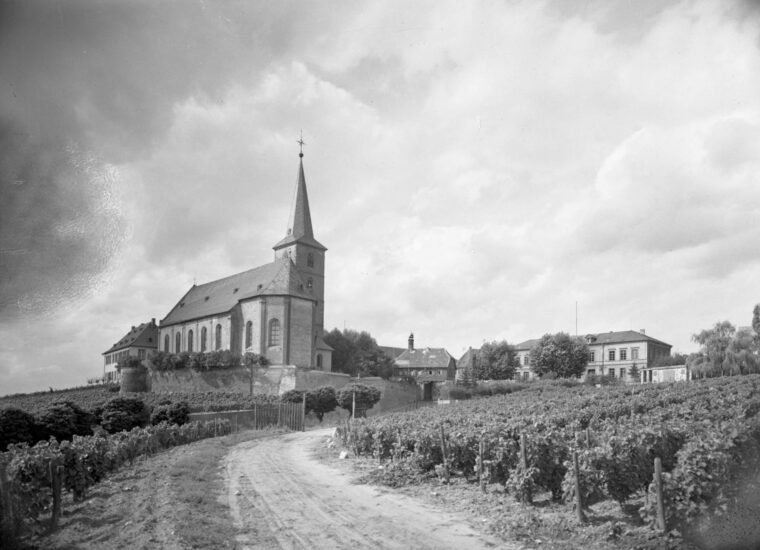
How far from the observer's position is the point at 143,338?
83.6m

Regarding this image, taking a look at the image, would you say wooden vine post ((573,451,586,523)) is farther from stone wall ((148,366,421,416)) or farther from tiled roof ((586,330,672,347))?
tiled roof ((586,330,672,347))

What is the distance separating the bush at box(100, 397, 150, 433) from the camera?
32969 millimetres

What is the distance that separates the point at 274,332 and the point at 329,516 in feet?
161

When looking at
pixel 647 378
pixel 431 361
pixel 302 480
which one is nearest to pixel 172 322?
pixel 431 361

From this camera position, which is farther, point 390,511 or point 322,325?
point 322,325

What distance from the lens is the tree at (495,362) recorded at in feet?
254

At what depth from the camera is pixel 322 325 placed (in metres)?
70.9

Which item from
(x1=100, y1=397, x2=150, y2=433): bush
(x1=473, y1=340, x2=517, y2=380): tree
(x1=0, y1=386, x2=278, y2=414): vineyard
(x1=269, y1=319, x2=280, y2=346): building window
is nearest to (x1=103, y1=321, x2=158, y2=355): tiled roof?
(x1=0, y1=386, x2=278, y2=414): vineyard

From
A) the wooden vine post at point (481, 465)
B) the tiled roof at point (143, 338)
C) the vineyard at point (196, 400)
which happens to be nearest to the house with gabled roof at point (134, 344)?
the tiled roof at point (143, 338)

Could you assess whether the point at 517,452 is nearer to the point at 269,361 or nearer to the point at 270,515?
the point at 270,515

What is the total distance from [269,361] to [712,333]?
41.9m

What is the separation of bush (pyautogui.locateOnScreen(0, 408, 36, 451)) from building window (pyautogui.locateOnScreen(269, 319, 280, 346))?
30.7 meters

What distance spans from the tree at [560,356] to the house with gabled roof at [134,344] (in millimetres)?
51980

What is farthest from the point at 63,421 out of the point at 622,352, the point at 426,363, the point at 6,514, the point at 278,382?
the point at 622,352
